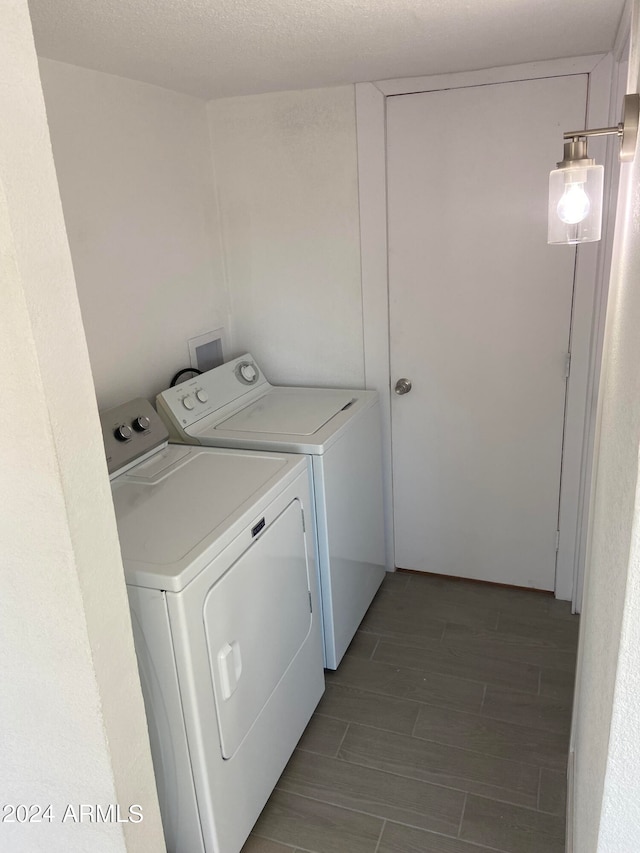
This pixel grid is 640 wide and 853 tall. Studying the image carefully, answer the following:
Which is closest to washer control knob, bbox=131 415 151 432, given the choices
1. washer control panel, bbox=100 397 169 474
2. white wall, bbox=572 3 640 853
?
washer control panel, bbox=100 397 169 474

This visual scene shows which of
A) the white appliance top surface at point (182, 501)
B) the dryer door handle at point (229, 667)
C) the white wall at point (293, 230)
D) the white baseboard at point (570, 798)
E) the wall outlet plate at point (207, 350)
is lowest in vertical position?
the white baseboard at point (570, 798)

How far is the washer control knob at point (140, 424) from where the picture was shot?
211 cm

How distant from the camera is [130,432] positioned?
2.07 metres

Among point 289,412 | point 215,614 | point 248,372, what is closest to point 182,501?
point 215,614

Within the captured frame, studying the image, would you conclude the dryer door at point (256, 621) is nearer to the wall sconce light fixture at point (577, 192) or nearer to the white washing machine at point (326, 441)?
the white washing machine at point (326, 441)

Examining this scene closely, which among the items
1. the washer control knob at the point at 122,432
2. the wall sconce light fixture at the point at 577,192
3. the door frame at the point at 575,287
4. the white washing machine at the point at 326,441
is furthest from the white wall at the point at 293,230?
the wall sconce light fixture at the point at 577,192

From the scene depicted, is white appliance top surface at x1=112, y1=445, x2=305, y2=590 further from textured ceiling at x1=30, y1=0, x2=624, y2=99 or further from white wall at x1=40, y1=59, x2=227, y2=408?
textured ceiling at x1=30, y1=0, x2=624, y2=99

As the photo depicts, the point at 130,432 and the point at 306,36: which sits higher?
the point at 306,36

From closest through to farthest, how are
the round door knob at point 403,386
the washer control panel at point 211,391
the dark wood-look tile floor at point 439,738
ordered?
the dark wood-look tile floor at point 439,738, the washer control panel at point 211,391, the round door knob at point 403,386

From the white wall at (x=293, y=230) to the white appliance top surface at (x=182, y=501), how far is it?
834 millimetres

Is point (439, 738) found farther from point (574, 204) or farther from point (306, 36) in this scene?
point (306, 36)

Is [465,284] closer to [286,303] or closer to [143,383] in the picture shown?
[286,303]

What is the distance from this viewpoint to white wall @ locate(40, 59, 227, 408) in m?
2.03

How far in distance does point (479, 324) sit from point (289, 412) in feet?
2.74
